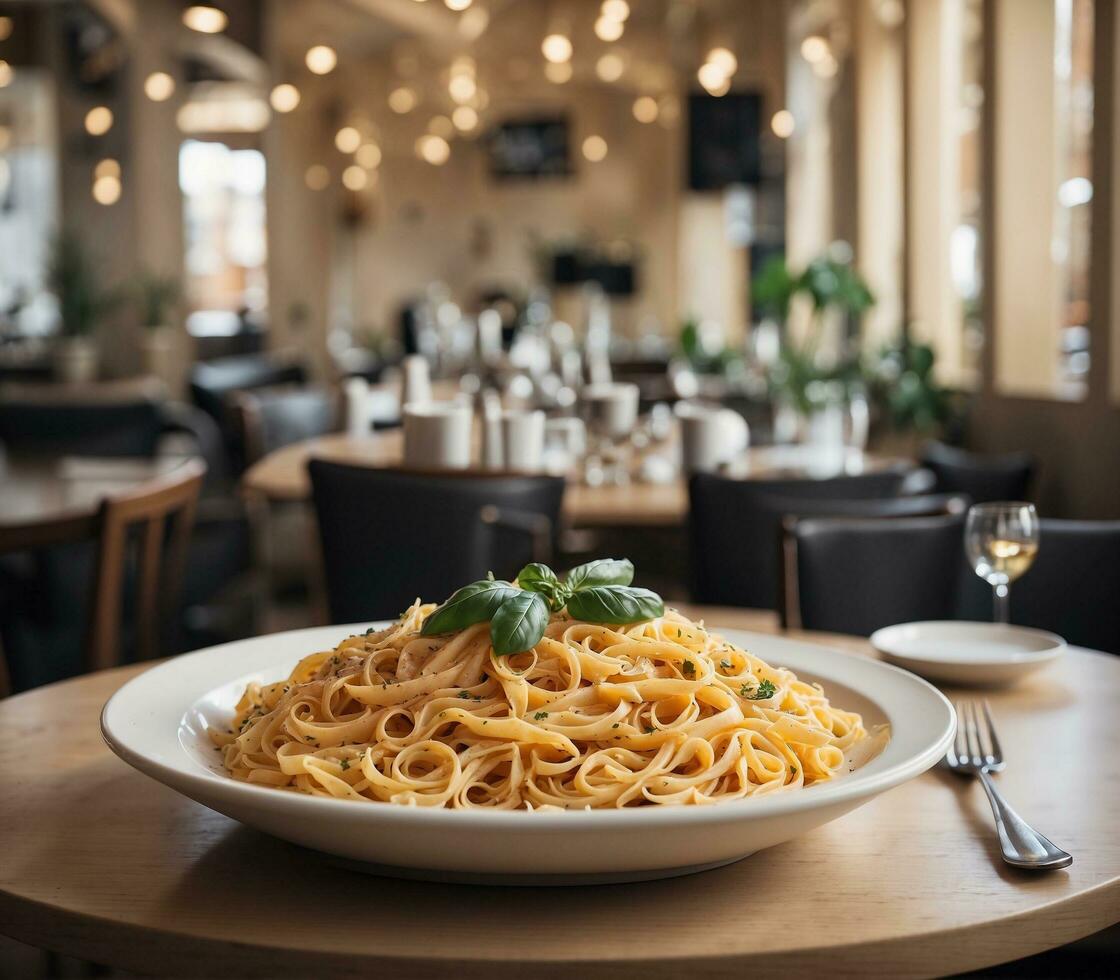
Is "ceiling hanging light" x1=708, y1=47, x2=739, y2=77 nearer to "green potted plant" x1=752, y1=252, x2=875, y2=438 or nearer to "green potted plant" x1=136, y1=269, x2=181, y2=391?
"green potted plant" x1=752, y1=252, x2=875, y2=438

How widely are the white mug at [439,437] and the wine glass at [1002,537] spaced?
1389 mm

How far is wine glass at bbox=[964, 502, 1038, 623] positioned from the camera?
5.09 feet

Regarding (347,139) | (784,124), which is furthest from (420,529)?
(347,139)

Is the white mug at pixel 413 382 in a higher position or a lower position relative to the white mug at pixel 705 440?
higher

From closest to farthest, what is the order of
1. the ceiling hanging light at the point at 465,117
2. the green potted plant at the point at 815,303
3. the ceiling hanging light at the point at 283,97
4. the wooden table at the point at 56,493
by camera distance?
the wooden table at the point at 56,493 < the green potted plant at the point at 815,303 < the ceiling hanging light at the point at 283,97 < the ceiling hanging light at the point at 465,117

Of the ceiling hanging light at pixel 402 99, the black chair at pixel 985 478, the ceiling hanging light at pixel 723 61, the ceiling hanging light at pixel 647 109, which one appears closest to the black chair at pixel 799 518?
the black chair at pixel 985 478

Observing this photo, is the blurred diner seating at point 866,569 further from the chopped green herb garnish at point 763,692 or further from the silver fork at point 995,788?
the chopped green herb garnish at point 763,692

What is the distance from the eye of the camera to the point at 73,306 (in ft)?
32.8

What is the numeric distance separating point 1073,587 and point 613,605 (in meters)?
1.38

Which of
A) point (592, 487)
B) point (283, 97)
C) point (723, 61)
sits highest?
point (283, 97)

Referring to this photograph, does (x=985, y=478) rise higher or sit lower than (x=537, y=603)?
lower

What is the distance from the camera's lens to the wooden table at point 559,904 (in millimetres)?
749

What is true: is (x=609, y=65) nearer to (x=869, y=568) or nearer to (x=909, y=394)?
(x=909, y=394)

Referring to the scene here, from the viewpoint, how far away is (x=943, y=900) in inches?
32.0
